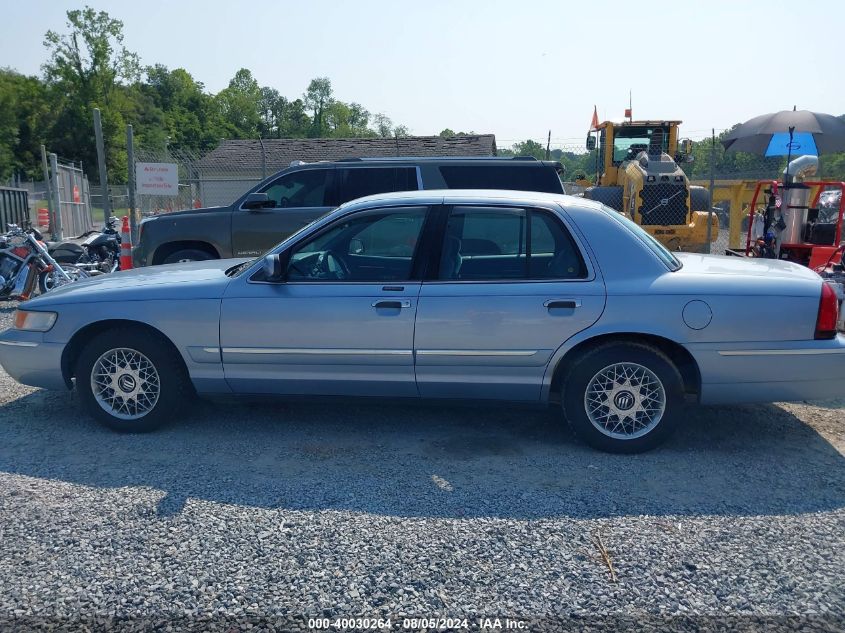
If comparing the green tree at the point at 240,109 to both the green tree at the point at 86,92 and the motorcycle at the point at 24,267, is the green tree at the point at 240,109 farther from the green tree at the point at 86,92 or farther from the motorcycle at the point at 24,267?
the motorcycle at the point at 24,267

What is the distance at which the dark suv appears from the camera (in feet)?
30.2

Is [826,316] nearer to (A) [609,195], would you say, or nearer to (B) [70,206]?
(A) [609,195]

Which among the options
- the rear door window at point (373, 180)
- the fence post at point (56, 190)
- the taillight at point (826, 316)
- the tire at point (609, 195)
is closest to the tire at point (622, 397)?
the taillight at point (826, 316)

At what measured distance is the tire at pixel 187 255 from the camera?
9500 mm

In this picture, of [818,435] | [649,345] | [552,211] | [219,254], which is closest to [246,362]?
[552,211]

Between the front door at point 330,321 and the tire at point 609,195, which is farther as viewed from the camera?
the tire at point 609,195

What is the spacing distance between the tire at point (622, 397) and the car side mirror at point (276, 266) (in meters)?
1.97

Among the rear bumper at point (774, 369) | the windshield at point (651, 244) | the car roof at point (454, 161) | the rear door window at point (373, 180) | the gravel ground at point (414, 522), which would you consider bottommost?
the gravel ground at point (414, 522)

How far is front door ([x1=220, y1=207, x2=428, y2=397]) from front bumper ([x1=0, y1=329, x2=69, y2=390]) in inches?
48.6

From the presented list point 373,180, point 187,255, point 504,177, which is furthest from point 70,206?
point 504,177

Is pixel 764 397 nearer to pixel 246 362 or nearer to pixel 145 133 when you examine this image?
pixel 246 362

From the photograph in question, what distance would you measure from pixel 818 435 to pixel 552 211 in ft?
8.00

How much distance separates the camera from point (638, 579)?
10.9 feet

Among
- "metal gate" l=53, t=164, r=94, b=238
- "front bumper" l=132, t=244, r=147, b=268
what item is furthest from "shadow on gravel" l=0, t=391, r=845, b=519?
"metal gate" l=53, t=164, r=94, b=238
